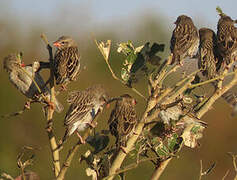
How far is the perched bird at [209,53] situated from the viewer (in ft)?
16.9

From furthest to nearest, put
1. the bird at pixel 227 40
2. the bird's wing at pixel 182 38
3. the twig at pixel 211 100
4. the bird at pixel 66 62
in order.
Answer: the bird's wing at pixel 182 38 → the bird at pixel 227 40 → the bird at pixel 66 62 → the twig at pixel 211 100

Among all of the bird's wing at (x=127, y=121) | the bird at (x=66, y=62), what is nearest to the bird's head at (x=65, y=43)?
the bird at (x=66, y=62)

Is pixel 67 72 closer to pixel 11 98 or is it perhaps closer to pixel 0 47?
pixel 11 98

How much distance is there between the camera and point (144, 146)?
2.98 m

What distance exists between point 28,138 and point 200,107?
31.6 ft

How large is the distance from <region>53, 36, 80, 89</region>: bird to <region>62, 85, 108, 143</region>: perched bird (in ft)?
0.59

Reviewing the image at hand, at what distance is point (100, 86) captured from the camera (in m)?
4.96

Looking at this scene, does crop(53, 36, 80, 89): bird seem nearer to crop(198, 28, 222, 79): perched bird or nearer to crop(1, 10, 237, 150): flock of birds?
crop(1, 10, 237, 150): flock of birds

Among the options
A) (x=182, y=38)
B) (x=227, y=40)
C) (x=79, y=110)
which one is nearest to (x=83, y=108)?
(x=79, y=110)

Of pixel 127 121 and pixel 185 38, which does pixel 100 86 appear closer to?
pixel 127 121

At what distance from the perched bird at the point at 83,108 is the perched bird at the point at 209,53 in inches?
46.3

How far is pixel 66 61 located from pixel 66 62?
0.03 meters

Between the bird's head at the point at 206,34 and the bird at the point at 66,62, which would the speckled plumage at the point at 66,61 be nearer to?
the bird at the point at 66,62

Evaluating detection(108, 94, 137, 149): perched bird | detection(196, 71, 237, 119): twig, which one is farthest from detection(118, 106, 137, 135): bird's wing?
detection(196, 71, 237, 119): twig
